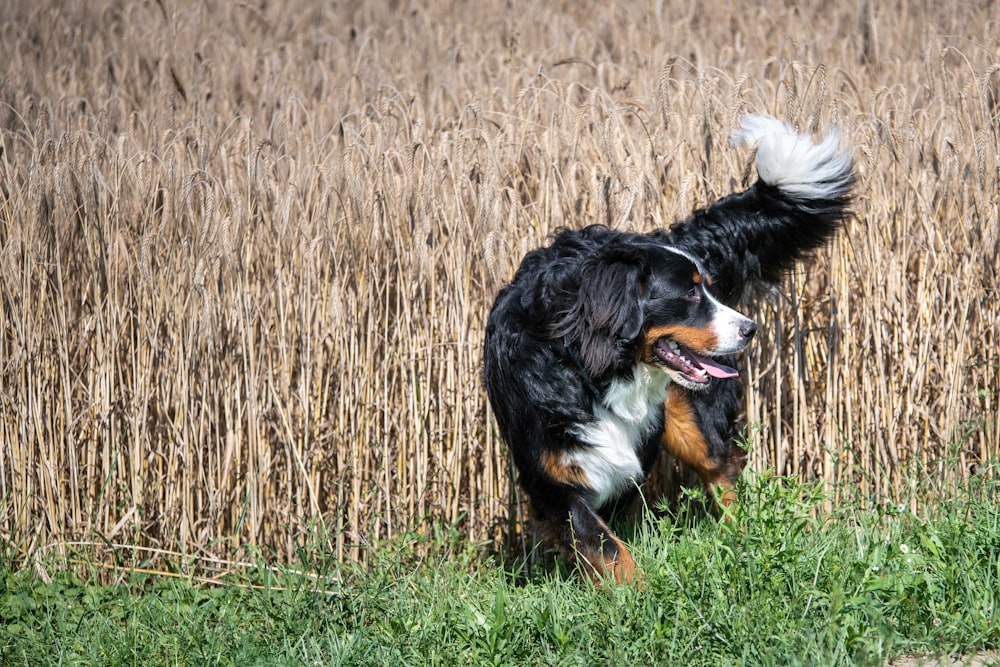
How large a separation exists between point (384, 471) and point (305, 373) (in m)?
0.58

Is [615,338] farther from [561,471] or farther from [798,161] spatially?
[798,161]

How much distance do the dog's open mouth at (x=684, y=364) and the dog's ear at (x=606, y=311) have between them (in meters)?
0.17

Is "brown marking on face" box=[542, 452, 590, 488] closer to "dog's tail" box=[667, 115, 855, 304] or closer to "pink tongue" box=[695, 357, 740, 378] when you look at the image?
"pink tongue" box=[695, 357, 740, 378]

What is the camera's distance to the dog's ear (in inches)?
128

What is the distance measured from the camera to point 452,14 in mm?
10070

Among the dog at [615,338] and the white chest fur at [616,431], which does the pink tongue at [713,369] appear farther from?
the white chest fur at [616,431]

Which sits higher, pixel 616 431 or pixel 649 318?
pixel 649 318

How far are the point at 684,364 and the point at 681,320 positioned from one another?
0.58ft

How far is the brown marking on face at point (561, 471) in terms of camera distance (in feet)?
11.3

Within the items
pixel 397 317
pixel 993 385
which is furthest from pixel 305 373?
pixel 993 385

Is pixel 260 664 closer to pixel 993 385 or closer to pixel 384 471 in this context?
pixel 384 471

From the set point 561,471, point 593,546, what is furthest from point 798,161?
point 593,546

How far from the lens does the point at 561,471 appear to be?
11.3ft

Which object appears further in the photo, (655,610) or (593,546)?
(593,546)
